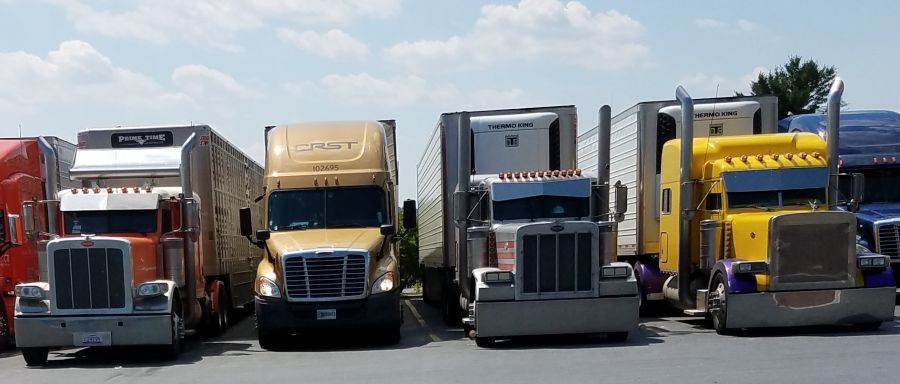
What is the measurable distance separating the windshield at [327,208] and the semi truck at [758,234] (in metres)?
5.34

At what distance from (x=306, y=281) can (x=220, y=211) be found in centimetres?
563

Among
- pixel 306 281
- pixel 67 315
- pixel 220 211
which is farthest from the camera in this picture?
pixel 220 211

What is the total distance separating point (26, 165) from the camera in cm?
1814

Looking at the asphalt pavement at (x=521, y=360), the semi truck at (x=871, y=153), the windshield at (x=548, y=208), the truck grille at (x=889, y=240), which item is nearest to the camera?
the asphalt pavement at (x=521, y=360)

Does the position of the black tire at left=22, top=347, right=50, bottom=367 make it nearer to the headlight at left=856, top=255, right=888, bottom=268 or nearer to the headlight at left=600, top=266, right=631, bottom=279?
the headlight at left=600, top=266, right=631, bottom=279

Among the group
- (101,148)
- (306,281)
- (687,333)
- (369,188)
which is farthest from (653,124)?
(101,148)

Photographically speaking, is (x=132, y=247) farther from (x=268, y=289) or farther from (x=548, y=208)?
(x=548, y=208)

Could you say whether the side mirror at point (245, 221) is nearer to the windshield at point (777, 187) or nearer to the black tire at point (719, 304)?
the black tire at point (719, 304)

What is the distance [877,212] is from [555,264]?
875cm

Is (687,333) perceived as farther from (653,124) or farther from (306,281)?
(306,281)

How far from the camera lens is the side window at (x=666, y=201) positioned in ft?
56.9

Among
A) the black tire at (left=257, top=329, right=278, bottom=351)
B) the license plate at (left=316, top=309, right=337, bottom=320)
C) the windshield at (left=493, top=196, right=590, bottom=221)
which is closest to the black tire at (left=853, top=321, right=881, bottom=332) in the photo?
the windshield at (left=493, top=196, right=590, bottom=221)

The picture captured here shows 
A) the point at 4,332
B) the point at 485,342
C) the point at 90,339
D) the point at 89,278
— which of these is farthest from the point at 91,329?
the point at 485,342

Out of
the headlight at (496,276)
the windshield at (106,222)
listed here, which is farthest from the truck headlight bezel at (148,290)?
the headlight at (496,276)
